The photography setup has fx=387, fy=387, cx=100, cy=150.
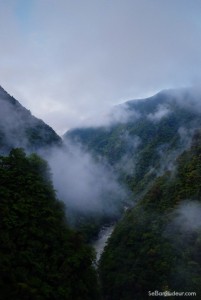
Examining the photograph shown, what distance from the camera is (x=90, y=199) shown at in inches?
4919

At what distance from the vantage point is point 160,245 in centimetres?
6931

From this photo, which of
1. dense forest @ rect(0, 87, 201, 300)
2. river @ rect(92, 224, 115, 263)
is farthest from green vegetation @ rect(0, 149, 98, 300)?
river @ rect(92, 224, 115, 263)

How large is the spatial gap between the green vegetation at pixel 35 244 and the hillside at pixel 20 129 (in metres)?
40.9

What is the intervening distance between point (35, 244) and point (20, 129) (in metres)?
69.9

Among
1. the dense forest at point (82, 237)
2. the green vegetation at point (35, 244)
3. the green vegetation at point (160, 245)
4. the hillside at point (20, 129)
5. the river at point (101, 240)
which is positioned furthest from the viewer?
the hillside at point (20, 129)

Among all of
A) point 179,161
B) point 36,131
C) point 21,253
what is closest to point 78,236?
point 21,253

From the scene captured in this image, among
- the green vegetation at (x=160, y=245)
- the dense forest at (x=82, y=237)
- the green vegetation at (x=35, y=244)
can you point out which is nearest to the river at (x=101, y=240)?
the dense forest at (x=82, y=237)

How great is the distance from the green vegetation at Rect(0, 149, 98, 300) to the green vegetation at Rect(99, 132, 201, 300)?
11.4 metres

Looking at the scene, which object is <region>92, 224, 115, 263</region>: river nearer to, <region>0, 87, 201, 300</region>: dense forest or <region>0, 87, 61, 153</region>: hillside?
<region>0, 87, 201, 300</region>: dense forest

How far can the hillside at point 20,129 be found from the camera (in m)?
108

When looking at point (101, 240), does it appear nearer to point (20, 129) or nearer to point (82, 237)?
point (20, 129)

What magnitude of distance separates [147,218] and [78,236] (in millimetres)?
26112

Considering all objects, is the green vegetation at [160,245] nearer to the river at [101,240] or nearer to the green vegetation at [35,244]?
the green vegetation at [35,244]

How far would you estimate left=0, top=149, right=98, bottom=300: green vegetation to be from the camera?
45469 mm
